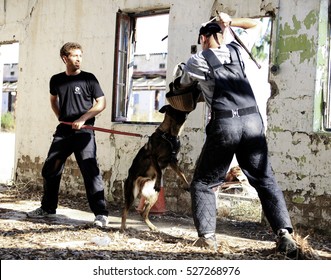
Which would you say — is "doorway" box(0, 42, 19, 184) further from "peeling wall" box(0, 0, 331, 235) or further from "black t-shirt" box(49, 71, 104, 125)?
"black t-shirt" box(49, 71, 104, 125)

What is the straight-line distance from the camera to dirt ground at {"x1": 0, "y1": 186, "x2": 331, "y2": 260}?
455 cm

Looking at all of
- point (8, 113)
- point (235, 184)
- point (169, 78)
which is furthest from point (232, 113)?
point (8, 113)

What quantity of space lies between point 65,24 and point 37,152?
2.23 m

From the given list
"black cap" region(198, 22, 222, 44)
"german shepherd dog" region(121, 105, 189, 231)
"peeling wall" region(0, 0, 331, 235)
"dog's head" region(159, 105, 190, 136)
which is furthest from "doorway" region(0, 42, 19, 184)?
"black cap" region(198, 22, 222, 44)

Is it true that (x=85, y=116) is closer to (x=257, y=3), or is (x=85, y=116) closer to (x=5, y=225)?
(x=5, y=225)

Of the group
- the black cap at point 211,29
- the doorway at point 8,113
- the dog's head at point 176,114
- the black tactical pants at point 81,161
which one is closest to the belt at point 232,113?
the black cap at point 211,29

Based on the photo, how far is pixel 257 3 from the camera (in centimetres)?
665

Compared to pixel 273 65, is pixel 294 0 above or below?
above

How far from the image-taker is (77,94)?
244 inches

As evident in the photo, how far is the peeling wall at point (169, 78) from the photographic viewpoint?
6.12 m

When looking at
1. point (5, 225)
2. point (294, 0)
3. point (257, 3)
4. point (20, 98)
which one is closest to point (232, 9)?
point (257, 3)

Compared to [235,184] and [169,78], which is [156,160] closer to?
[169,78]

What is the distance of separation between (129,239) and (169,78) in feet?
9.39

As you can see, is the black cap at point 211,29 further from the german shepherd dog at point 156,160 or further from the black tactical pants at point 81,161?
the black tactical pants at point 81,161
